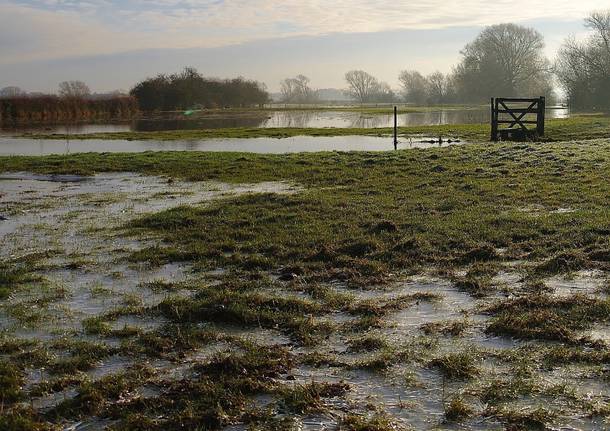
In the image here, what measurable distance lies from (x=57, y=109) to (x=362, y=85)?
117 meters

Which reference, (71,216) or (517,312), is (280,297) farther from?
(71,216)

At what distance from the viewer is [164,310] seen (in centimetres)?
659

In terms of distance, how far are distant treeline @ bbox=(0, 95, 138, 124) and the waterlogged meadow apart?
53292 mm

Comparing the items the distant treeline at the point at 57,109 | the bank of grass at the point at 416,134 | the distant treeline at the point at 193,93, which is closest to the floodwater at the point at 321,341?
the bank of grass at the point at 416,134

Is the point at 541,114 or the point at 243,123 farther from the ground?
the point at 243,123

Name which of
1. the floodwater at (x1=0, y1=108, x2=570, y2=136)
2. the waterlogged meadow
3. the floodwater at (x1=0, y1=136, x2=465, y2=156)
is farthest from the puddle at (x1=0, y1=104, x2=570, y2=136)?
the waterlogged meadow

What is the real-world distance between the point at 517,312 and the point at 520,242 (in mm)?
3096

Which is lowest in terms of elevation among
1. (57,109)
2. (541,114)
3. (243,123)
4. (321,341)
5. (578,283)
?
(321,341)

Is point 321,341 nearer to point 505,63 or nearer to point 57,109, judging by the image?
point 57,109

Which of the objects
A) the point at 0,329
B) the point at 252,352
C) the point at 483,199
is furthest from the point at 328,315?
the point at 483,199

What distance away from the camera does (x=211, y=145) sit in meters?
33.3

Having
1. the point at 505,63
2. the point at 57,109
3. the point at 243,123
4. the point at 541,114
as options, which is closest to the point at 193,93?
the point at 57,109

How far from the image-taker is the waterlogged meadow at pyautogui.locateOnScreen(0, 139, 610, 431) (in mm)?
4461

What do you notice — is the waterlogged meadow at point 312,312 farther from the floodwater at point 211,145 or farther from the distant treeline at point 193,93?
the distant treeline at point 193,93
